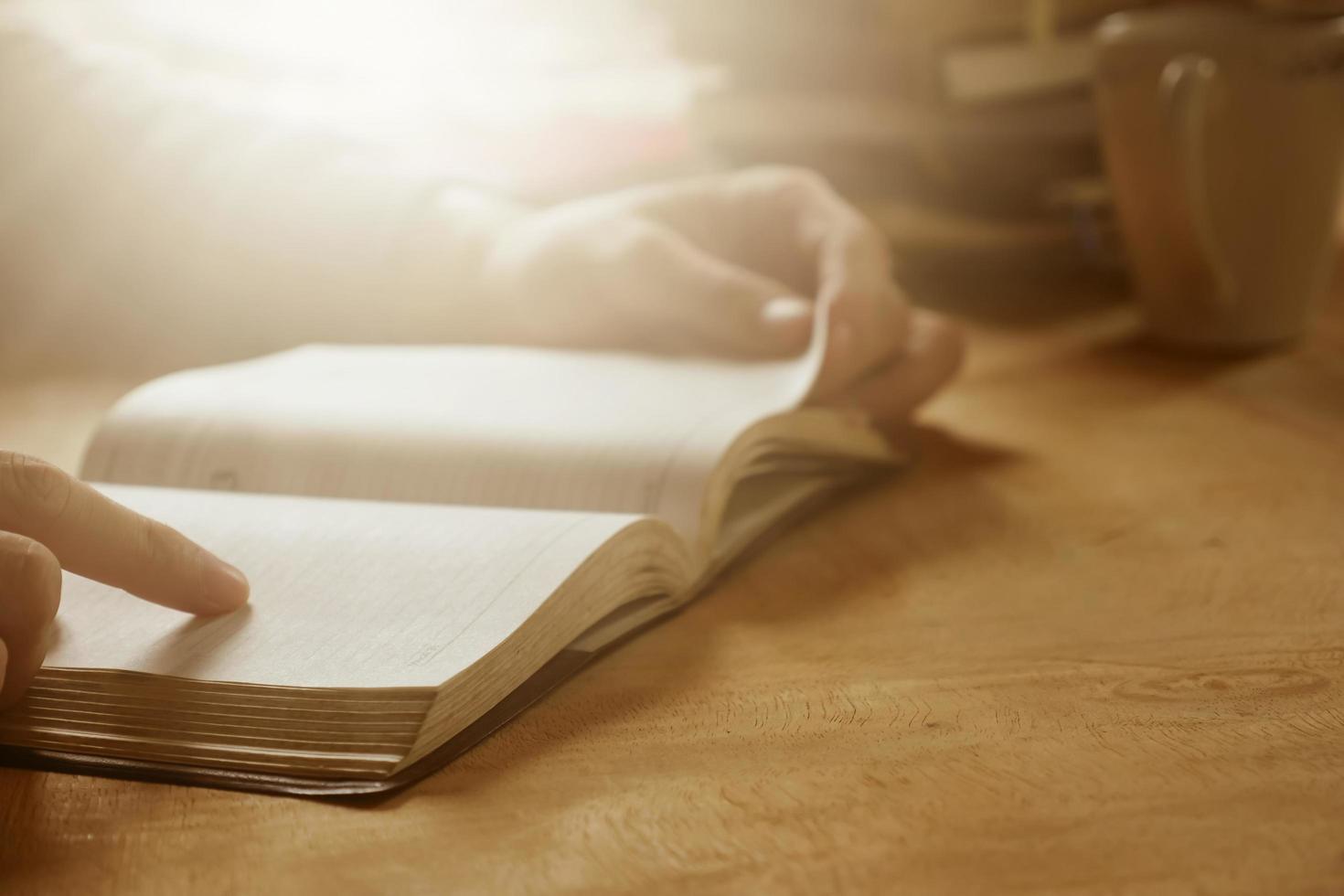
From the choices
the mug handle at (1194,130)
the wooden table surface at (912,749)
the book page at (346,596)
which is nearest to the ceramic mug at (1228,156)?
the mug handle at (1194,130)

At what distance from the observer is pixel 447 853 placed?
0.34 meters

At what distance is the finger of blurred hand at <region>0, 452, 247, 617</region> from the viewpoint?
0.40 metres

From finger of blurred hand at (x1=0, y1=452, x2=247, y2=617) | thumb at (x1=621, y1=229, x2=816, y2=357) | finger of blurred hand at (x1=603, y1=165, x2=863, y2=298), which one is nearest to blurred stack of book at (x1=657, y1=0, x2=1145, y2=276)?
finger of blurred hand at (x1=603, y1=165, x2=863, y2=298)

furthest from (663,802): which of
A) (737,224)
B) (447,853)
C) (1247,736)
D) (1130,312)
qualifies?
(1130,312)

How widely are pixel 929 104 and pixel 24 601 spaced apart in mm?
985

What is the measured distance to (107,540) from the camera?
16.4 inches

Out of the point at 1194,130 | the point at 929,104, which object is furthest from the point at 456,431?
the point at 929,104

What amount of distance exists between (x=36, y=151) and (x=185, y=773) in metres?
0.83

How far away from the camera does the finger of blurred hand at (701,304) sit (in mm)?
691

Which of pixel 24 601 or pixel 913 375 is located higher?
pixel 24 601

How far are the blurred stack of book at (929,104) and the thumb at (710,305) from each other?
510 mm

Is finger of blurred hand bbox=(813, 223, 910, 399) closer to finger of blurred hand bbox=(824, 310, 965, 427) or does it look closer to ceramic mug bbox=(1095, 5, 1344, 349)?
finger of blurred hand bbox=(824, 310, 965, 427)

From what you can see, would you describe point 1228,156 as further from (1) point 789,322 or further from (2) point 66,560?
(2) point 66,560

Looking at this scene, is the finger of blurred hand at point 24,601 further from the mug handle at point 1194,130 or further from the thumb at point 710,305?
the mug handle at point 1194,130
